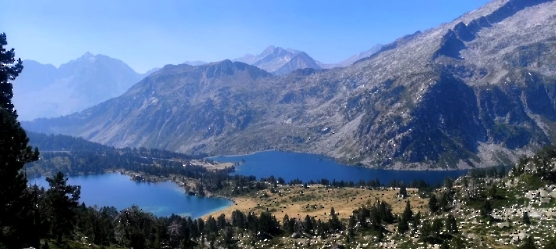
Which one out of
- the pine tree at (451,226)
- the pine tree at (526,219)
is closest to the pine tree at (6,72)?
the pine tree at (451,226)

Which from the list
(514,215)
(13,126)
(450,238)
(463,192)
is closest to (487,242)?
(450,238)

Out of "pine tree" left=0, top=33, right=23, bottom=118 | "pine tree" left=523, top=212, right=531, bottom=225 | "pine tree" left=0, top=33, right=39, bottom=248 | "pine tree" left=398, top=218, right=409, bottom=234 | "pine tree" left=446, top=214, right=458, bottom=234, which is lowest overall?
"pine tree" left=398, top=218, right=409, bottom=234

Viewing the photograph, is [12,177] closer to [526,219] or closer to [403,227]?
[403,227]

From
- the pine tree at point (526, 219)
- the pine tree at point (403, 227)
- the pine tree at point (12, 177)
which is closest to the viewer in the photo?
the pine tree at point (12, 177)

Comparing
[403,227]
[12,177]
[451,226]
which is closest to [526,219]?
[451,226]

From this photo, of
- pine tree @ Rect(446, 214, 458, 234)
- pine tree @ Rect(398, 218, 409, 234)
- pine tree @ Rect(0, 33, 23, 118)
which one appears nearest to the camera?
pine tree @ Rect(0, 33, 23, 118)

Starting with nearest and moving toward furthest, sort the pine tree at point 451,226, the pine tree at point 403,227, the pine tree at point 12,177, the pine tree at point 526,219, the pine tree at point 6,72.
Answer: the pine tree at point 12,177, the pine tree at point 6,72, the pine tree at point 526,219, the pine tree at point 451,226, the pine tree at point 403,227

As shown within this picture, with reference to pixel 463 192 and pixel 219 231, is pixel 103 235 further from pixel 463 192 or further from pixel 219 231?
pixel 463 192

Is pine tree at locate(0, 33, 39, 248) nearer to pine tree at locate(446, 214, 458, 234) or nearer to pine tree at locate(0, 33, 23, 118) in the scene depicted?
pine tree at locate(0, 33, 23, 118)

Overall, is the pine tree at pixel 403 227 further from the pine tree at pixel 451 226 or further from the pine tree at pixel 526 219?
the pine tree at pixel 526 219

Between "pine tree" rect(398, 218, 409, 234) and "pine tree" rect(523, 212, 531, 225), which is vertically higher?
"pine tree" rect(523, 212, 531, 225)

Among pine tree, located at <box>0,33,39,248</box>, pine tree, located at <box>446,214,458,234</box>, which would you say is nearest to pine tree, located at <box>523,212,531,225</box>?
pine tree, located at <box>446,214,458,234</box>
